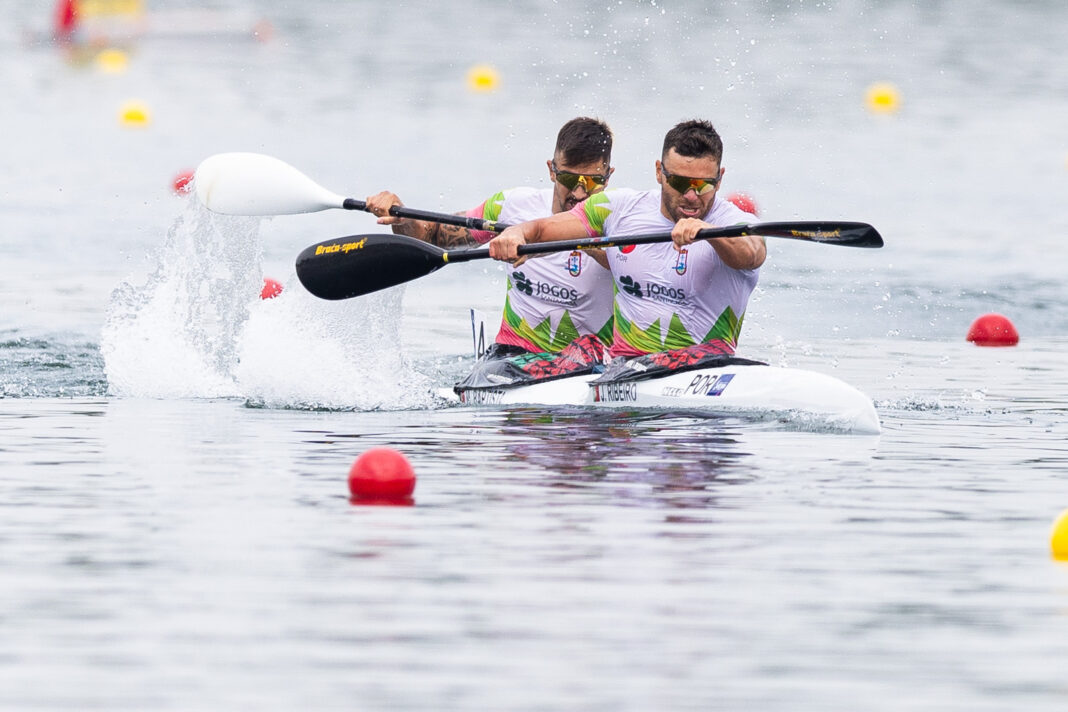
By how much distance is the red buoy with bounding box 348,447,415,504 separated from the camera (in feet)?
27.5

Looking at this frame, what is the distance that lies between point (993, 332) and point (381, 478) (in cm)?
871

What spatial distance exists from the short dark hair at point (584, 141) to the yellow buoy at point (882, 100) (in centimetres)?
2194

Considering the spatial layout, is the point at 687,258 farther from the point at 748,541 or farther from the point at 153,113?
the point at 153,113

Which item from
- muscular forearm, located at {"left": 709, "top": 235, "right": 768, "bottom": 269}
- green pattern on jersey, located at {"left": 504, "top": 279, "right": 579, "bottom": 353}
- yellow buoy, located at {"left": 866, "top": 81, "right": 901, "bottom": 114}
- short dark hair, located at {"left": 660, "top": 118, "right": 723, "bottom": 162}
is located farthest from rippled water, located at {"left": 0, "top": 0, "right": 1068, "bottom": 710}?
yellow buoy, located at {"left": 866, "top": 81, "right": 901, "bottom": 114}

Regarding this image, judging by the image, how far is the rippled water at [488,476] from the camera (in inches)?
230

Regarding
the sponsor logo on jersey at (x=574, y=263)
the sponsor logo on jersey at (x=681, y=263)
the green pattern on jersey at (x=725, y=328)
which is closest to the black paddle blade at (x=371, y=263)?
the sponsor logo on jersey at (x=574, y=263)

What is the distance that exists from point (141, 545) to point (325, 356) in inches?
189

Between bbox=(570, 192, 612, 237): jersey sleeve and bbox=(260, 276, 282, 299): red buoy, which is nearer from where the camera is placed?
bbox=(570, 192, 612, 237): jersey sleeve

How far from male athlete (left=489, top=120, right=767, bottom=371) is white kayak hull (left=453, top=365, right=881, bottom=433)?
0.20 meters

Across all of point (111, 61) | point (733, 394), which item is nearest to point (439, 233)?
point (733, 394)

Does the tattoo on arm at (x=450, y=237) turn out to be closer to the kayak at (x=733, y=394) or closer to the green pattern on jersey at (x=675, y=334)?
the kayak at (x=733, y=394)

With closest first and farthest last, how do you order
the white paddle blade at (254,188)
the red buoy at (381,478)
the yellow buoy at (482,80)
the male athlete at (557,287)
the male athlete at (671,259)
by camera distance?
the red buoy at (381,478) → the male athlete at (671,259) → the male athlete at (557,287) → the white paddle blade at (254,188) → the yellow buoy at (482,80)

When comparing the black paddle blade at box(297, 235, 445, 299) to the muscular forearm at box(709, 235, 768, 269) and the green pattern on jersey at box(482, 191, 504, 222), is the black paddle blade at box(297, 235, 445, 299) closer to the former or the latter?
the green pattern on jersey at box(482, 191, 504, 222)

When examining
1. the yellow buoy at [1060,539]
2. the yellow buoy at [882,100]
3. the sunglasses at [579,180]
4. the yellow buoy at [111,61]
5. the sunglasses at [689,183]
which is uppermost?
the yellow buoy at [111,61]
